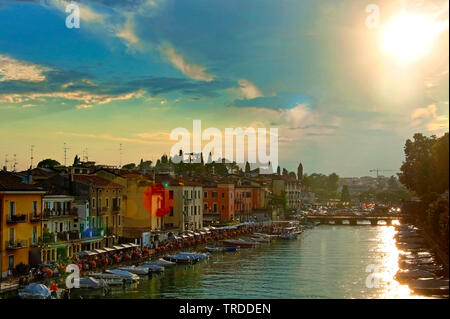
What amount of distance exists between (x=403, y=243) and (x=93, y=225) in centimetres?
2934

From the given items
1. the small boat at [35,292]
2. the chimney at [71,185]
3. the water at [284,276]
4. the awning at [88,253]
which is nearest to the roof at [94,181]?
the chimney at [71,185]

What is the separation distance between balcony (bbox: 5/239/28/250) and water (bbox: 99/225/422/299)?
17.8ft

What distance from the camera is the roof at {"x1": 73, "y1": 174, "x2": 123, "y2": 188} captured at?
44.2m

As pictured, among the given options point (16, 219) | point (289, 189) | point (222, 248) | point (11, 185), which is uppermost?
point (11, 185)

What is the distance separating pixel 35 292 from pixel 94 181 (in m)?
18.0

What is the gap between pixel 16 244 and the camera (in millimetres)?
32500

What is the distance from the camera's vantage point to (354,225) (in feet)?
348

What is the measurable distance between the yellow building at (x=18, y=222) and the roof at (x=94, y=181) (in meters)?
8.48

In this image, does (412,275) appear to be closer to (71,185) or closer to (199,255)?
(199,255)

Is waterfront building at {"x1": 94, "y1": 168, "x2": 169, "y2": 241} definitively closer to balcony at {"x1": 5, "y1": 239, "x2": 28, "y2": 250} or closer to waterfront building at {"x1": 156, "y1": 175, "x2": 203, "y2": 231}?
waterfront building at {"x1": 156, "y1": 175, "x2": 203, "y2": 231}

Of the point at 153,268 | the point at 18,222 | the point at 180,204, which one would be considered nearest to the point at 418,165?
the point at 180,204

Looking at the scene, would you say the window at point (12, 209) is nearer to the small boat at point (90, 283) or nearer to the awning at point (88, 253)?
the small boat at point (90, 283)
